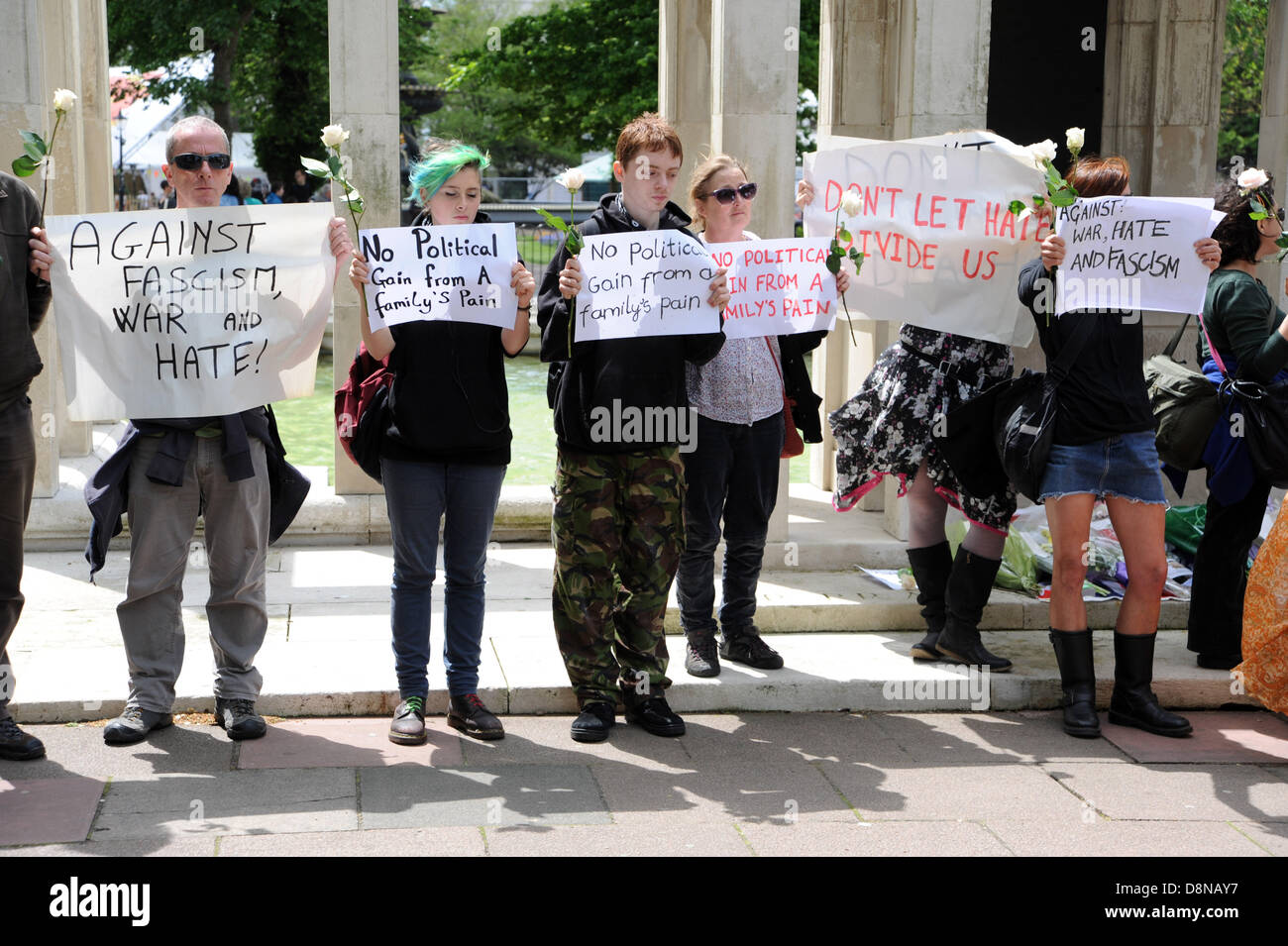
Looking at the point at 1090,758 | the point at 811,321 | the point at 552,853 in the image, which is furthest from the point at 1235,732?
the point at 552,853

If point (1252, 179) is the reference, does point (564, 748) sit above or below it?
below

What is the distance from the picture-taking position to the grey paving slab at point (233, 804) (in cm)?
461

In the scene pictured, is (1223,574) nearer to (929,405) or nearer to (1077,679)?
(1077,679)

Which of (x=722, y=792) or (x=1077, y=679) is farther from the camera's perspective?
(x=1077, y=679)

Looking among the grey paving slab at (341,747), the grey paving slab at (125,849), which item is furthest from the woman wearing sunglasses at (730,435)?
the grey paving slab at (125,849)

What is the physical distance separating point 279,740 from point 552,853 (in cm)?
149

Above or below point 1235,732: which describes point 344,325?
above

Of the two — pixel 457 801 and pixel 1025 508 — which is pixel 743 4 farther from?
pixel 457 801

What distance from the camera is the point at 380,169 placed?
7992 mm

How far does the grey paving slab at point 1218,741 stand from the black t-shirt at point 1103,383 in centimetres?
121

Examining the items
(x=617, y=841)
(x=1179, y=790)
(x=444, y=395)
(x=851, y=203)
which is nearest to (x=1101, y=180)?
(x=851, y=203)

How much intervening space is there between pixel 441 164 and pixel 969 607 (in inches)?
116

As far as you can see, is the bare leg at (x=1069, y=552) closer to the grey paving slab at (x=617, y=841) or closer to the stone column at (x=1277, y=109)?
the grey paving slab at (x=617, y=841)

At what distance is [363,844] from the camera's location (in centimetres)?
453
